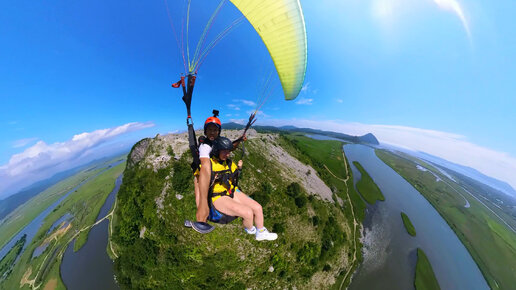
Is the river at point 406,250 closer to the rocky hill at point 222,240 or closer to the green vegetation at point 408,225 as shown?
the green vegetation at point 408,225

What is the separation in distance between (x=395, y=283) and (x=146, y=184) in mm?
38773

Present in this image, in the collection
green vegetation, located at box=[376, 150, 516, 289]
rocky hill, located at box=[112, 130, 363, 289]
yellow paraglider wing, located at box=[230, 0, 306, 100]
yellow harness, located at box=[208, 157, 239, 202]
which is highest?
yellow paraglider wing, located at box=[230, 0, 306, 100]

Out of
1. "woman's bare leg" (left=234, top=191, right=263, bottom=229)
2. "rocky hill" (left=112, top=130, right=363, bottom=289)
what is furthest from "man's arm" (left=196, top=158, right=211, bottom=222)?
"rocky hill" (left=112, top=130, right=363, bottom=289)

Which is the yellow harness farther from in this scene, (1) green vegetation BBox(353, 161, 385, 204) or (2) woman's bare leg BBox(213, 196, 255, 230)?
(1) green vegetation BBox(353, 161, 385, 204)

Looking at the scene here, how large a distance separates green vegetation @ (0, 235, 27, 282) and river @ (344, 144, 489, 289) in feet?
225

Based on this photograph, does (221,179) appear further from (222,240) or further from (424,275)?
(424,275)

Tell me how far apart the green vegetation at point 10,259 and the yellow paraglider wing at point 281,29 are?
217ft

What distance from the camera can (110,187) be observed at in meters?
53.4

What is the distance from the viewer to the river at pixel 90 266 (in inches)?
967

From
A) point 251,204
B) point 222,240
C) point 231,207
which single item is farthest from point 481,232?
point 231,207

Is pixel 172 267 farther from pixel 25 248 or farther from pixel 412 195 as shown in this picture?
pixel 412 195

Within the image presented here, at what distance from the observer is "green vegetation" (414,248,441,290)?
24.4 m

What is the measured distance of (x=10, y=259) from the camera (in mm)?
35688

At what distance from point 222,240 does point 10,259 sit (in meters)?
59.8
